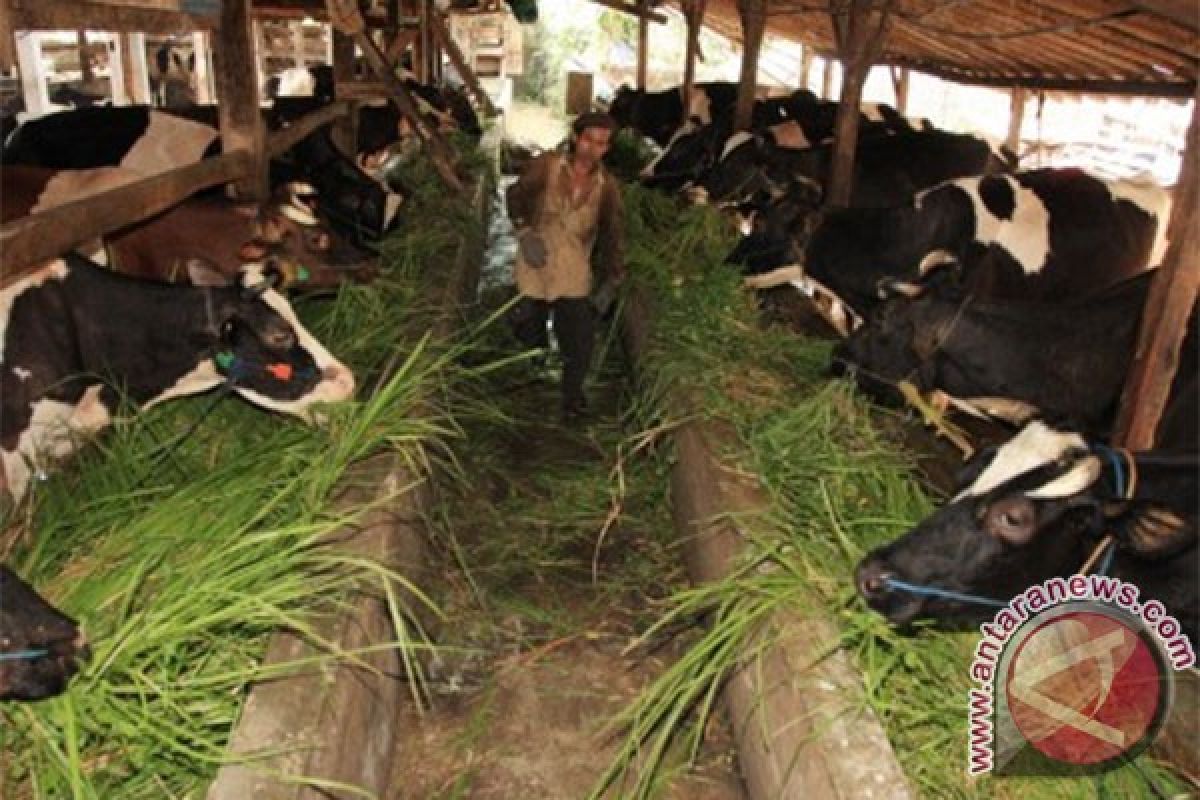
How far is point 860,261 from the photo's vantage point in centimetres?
675

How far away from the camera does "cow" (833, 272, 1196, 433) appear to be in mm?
4387

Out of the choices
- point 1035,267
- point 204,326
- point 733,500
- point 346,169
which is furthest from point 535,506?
point 346,169

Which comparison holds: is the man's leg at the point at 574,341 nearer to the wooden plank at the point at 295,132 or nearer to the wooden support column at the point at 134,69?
the wooden plank at the point at 295,132

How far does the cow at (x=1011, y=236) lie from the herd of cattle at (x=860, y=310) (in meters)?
0.02

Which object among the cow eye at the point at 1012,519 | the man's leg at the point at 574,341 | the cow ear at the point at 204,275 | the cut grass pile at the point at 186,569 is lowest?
the man's leg at the point at 574,341

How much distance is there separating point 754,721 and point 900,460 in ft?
4.58

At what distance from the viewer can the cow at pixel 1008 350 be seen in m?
4.39

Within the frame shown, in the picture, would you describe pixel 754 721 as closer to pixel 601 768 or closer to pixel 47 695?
pixel 601 768

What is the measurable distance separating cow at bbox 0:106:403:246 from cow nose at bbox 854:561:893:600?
5261 mm

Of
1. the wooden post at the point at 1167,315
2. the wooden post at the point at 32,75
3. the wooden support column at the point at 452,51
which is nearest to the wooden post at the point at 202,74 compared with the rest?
the wooden post at the point at 32,75

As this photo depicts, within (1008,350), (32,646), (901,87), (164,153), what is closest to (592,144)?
(1008,350)

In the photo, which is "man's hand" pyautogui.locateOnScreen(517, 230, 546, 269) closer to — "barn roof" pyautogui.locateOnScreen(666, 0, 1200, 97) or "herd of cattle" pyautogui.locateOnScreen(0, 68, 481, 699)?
"herd of cattle" pyautogui.locateOnScreen(0, 68, 481, 699)

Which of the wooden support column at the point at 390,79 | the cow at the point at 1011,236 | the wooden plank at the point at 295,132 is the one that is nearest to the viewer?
the wooden plank at the point at 295,132

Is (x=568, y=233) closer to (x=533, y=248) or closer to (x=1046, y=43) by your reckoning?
(x=533, y=248)
